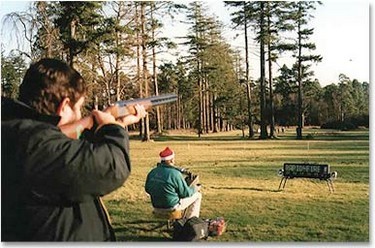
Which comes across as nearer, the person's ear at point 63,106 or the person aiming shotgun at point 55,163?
the person aiming shotgun at point 55,163

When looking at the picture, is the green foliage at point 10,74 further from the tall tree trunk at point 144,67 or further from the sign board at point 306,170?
the sign board at point 306,170

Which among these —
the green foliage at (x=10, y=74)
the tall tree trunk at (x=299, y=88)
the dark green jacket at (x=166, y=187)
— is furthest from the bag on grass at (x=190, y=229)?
the green foliage at (x=10, y=74)

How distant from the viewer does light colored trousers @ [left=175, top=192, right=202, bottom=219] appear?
3.42 m

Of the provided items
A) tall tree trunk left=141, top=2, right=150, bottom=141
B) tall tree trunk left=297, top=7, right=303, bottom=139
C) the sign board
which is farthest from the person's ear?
tall tree trunk left=297, top=7, right=303, bottom=139

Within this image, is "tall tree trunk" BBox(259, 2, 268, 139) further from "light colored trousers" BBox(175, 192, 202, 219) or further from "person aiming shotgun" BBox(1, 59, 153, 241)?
"person aiming shotgun" BBox(1, 59, 153, 241)

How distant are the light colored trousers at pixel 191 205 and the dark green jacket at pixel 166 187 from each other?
0.03 metres

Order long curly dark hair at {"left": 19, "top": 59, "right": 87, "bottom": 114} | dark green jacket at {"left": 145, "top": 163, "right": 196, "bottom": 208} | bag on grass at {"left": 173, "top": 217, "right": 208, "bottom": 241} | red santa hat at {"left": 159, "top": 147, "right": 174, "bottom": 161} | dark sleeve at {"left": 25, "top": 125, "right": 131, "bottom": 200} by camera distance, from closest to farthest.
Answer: dark sleeve at {"left": 25, "top": 125, "right": 131, "bottom": 200} < long curly dark hair at {"left": 19, "top": 59, "right": 87, "bottom": 114} < bag on grass at {"left": 173, "top": 217, "right": 208, "bottom": 241} < dark green jacket at {"left": 145, "top": 163, "right": 196, "bottom": 208} < red santa hat at {"left": 159, "top": 147, "right": 174, "bottom": 161}

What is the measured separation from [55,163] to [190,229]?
7.51ft

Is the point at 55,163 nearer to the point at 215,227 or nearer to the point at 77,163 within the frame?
the point at 77,163

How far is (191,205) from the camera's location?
3451 mm

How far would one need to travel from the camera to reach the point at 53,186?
46.0 inches

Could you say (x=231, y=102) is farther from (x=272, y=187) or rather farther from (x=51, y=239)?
(x=51, y=239)

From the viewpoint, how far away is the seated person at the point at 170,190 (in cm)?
342

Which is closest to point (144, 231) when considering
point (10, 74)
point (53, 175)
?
point (10, 74)
